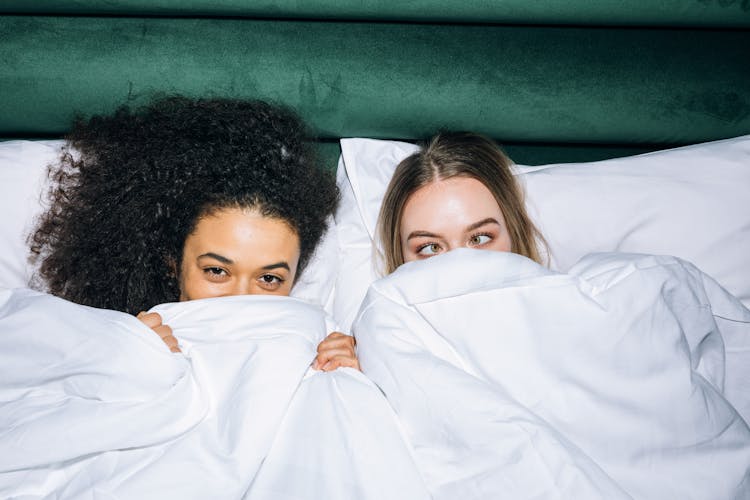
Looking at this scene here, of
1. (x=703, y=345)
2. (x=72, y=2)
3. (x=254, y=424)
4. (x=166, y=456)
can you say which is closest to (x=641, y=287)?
(x=703, y=345)

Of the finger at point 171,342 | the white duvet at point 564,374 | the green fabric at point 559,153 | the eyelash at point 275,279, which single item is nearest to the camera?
the white duvet at point 564,374

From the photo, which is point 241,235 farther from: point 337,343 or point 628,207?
point 628,207

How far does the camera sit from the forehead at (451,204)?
1.03 m

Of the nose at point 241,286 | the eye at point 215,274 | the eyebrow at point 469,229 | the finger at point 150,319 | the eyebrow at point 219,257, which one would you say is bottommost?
the finger at point 150,319

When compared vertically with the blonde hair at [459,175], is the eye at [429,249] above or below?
below

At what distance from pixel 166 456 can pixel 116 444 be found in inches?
3.0

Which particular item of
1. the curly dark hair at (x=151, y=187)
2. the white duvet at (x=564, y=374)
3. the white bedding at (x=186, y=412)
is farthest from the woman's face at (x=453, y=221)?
the white bedding at (x=186, y=412)

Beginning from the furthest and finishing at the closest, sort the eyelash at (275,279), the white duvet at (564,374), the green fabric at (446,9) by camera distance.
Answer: the green fabric at (446,9), the eyelash at (275,279), the white duvet at (564,374)

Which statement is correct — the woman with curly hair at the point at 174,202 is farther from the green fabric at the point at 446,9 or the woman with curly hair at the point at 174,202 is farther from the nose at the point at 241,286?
the green fabric at the point at 446,9

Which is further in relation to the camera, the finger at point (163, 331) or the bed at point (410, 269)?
the finger at point (163, 331)

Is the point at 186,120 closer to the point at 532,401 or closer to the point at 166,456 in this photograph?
the point at 166,456

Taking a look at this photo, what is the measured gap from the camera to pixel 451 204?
1047mm

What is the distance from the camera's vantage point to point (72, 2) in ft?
3.50

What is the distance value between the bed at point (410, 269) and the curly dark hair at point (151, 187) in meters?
0.07
